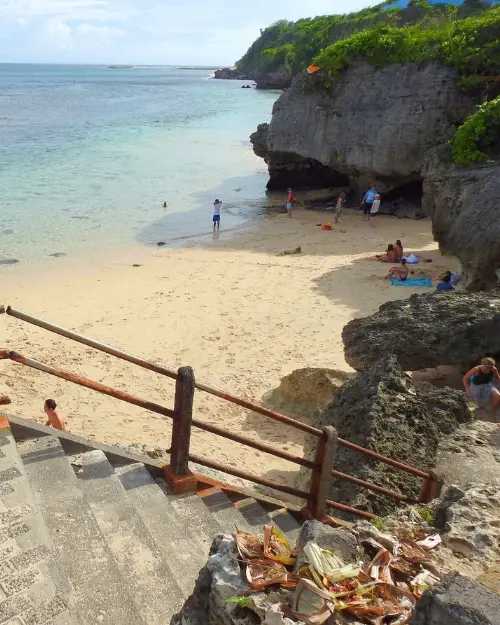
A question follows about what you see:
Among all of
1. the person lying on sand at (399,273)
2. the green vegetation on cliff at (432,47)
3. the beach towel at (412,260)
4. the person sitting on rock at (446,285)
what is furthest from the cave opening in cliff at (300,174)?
the person sitting on rock at (446,285)

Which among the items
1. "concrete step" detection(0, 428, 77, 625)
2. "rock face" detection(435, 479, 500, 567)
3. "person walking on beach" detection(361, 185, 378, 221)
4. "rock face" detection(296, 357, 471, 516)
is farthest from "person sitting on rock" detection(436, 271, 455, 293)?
"concrete step" detection(0, 428, 77, 625)

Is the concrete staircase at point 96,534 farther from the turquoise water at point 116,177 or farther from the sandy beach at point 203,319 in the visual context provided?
the turquoise water at point 116,177

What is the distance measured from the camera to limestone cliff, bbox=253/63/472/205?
1983cm

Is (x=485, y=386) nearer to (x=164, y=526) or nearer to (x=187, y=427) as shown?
(x=187, y=427)

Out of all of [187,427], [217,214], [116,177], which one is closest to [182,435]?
[187,427]

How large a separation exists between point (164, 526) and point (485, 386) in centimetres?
501

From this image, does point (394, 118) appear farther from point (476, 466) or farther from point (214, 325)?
point (476, 466)

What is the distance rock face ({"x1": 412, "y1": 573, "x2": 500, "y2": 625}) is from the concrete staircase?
1.39 meters

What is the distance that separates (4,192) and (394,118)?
17.1m

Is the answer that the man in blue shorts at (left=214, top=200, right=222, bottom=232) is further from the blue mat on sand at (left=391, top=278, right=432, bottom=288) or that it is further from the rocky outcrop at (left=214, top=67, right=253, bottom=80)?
the rocky outcrop at (left=214, top=67, right=253, bottom=80)

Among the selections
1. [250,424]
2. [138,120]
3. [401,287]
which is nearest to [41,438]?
[250,424]

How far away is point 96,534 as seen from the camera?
3.26 metres

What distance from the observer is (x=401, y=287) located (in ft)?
43.7

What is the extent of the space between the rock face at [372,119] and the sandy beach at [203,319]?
335cm
